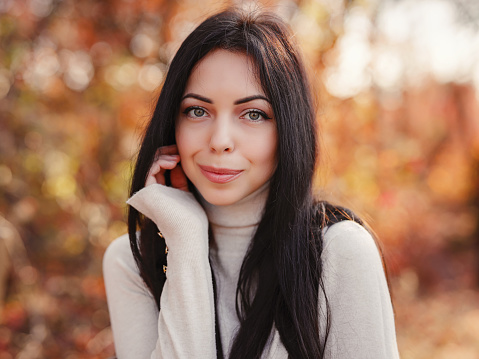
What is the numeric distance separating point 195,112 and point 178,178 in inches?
13.6

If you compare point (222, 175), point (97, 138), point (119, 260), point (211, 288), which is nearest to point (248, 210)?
point (222, 175)

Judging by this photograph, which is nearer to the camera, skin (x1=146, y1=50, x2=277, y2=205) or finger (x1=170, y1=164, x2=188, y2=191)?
skin (x1=146, y1=50, x2=277, y2=205)

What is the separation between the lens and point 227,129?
1500mm

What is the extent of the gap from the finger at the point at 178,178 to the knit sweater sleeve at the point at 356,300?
0.66 m

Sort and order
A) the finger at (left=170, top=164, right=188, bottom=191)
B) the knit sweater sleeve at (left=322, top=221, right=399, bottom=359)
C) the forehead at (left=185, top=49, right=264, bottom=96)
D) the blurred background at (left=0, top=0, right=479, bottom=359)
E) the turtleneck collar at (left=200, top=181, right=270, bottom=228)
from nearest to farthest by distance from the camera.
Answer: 1. the knit sweater sleeve at (left=322, top=221, right=399, bottom=359)
2. the forehead at (left=185, top=49, right=264, bottom=96)
3. the turtleneck collar at (left=200, top=181, right=270, bottom=228)
4. the finger at (left=170, top=164, right=188, bottom=191)
5. the blurred background at (left=0, top=0, right=479, bottom=359)

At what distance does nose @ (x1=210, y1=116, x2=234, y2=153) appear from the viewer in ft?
4.87

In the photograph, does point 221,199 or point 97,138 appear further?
point 97,138

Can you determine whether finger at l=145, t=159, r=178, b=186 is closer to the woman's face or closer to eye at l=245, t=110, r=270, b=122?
the woman's face

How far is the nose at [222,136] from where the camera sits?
58.5 inches

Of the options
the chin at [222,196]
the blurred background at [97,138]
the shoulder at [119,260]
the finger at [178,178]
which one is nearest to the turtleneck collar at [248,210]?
the chin at [222,196]

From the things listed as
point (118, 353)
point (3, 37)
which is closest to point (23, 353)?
point (118, 353)

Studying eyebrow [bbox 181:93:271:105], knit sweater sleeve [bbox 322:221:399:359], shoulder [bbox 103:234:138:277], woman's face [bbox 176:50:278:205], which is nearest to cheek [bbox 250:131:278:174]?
woman's face [bbox 176:50:278:205]

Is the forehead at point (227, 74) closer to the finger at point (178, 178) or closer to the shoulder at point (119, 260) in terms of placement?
the finger at point (178, 178)

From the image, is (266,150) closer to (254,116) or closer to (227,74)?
(254,116)
